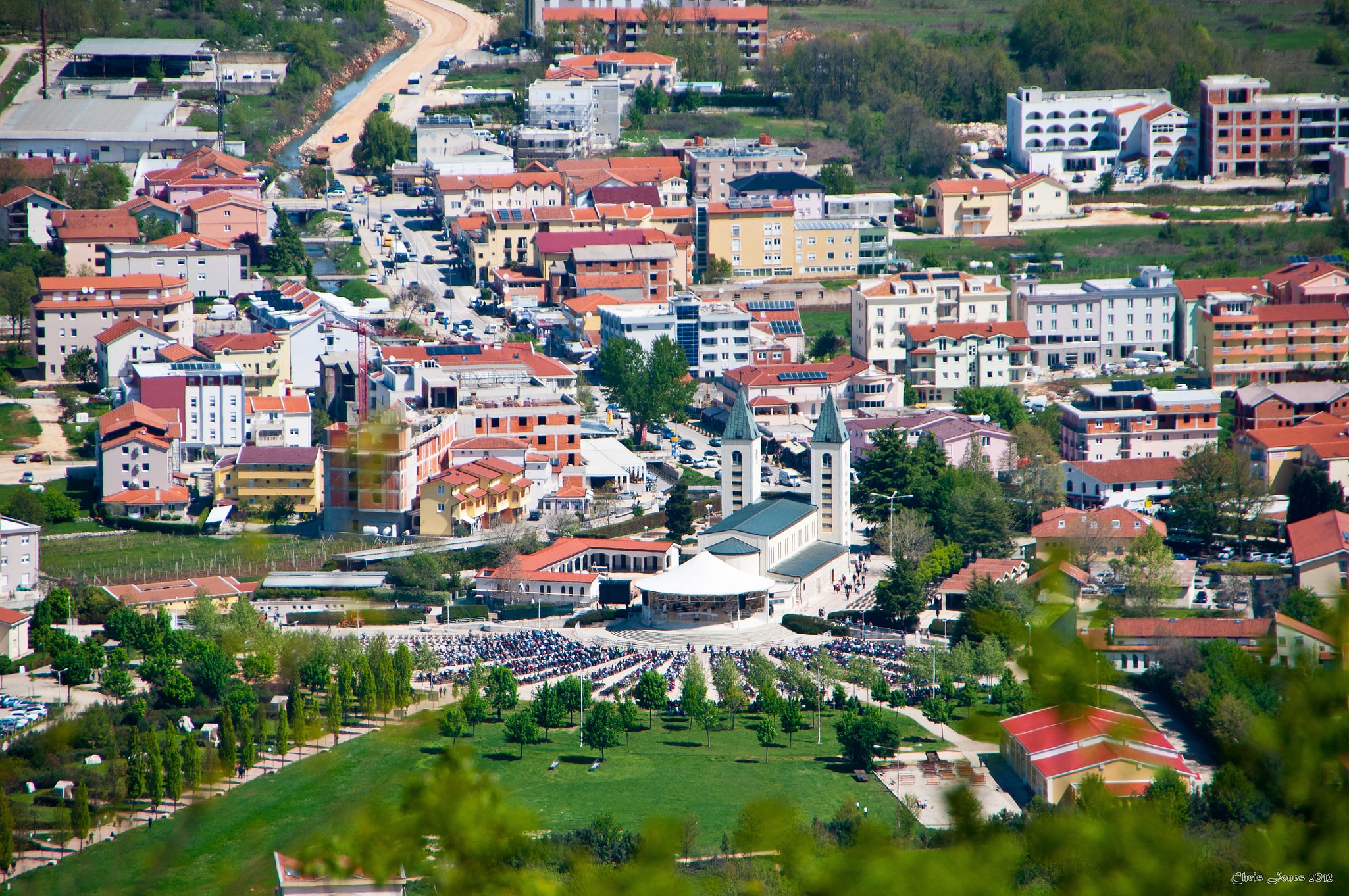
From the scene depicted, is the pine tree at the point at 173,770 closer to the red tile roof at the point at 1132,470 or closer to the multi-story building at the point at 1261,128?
the red tile roof at the point at 1132,470

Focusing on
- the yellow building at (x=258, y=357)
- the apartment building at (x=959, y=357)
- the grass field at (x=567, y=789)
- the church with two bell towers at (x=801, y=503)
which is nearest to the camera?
the grass field at (x=567, y=789)

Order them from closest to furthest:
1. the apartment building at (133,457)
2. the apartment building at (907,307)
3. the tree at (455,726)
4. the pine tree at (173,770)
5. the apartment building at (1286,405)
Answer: the pine tree at (173,770)
the tree at (455,726)
the apartment building at (133,457)
the apartment building at (1286,405)
the apartment building at (907,307)

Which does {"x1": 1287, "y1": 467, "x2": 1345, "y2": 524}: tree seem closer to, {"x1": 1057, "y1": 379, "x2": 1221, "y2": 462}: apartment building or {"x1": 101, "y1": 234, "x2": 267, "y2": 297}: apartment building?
{"x1": 1057, "y1": 379, "x2": 1221, "y2": 462}: apartment building

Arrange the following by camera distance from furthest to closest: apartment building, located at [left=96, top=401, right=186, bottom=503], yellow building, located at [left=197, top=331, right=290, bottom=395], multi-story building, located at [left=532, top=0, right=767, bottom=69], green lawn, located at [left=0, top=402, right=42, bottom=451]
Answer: multi-story building, located at [left=532, top=0, right=767, bottom=69], yellow building, located at [left=197, top=331, right=290, bottom=395], green lawn, located at [left=0, top=402, right=42, bottom=451], apartment building, located at [left=96, top=401, right=186, bottom=503]

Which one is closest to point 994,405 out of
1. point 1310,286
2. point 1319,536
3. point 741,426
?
point 741,426

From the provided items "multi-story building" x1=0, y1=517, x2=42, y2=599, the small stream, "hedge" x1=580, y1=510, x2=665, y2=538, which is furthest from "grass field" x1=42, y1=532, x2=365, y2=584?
the small stream

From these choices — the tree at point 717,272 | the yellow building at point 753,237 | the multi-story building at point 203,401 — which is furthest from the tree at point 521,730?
the yellow building at point 753,237

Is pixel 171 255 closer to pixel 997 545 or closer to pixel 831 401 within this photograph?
pixel 831 401

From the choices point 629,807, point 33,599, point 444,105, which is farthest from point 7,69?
point 629,807
